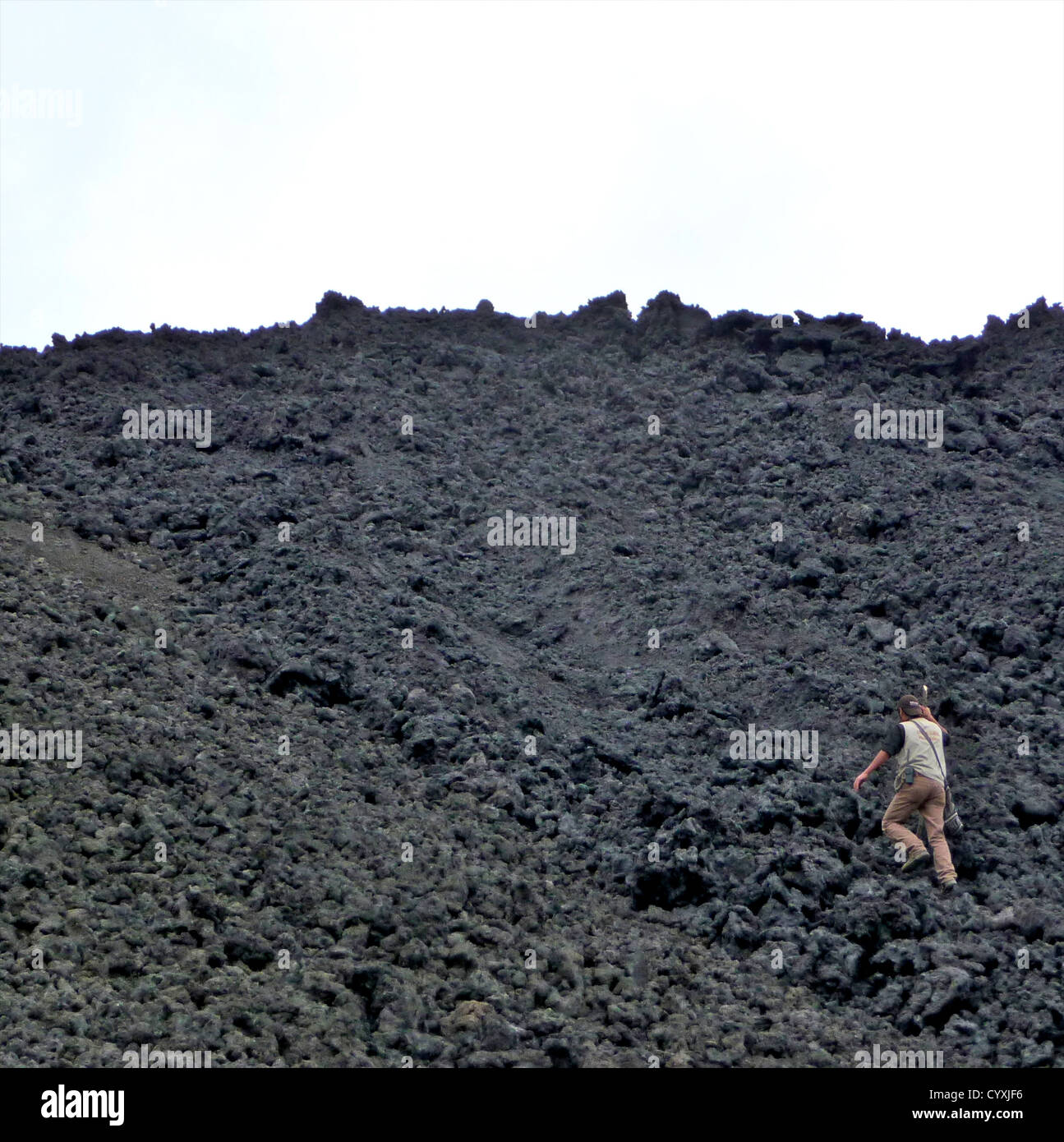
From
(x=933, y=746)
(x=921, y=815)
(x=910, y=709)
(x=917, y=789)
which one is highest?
(x=910, y=709)

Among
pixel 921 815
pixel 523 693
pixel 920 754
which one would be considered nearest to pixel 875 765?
pixel 920 754

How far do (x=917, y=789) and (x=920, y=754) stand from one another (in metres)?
0.26

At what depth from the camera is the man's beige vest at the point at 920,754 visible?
9.34m

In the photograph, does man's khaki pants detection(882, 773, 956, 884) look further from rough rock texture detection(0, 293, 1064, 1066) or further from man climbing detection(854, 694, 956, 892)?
rough rock texture detection(0, 293, 1064, 1066)

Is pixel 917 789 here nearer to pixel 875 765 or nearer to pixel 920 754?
pixel 920 754

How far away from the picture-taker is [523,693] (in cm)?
1195

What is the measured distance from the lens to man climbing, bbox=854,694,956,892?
915cm

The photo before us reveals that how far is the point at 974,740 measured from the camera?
426 inches

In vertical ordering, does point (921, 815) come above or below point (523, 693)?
below

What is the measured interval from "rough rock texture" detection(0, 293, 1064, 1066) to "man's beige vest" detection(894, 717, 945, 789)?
550 millimetres

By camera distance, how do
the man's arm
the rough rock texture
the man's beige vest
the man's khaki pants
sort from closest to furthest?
the rough rock texture
the man's khaki pants
the man's beige vest
the man's arm

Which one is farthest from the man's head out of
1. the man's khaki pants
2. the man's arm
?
the man's khaki pants

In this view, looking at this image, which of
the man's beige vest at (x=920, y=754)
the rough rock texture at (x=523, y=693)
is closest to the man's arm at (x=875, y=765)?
the man's beige vest at (x=920, y=754)

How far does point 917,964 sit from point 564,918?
227cm
